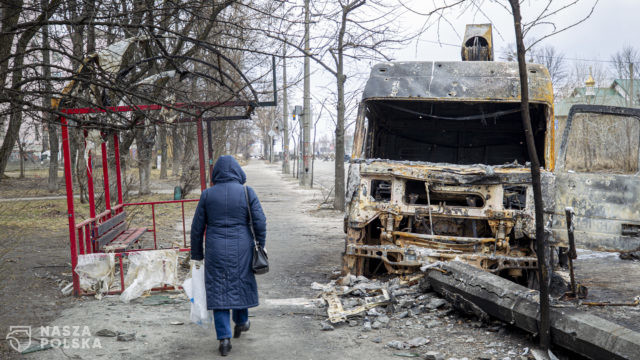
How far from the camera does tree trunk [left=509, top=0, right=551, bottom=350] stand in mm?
3949

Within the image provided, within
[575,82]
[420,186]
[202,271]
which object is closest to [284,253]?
[420,186]

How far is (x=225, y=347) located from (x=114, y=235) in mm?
3921

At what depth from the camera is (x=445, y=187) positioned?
19.9 ft

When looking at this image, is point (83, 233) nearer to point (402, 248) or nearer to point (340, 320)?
point (340, 320)

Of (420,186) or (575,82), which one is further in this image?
(575,82)

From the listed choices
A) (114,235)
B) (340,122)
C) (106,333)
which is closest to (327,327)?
(106,333)

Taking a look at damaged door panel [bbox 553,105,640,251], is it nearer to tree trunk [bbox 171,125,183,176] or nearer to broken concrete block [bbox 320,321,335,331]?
broken concrete block [bbox 320,321,335,331]

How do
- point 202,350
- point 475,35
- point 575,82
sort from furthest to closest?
1. point 575,82
2. point 475,35
3. point 202,350

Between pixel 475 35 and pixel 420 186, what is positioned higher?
pixel 475 35

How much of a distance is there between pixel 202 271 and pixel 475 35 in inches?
245

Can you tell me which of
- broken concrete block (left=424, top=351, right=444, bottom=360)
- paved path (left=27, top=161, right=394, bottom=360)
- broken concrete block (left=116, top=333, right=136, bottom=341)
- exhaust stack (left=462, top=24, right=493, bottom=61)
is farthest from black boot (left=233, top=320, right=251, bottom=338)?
exhaust stack (left=462, top=24, right=493, bottom=61)

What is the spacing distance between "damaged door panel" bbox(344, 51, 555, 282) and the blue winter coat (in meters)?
1.88

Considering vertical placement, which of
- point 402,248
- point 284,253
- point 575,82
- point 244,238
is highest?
point 575,82

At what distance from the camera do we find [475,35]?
28.3ft
